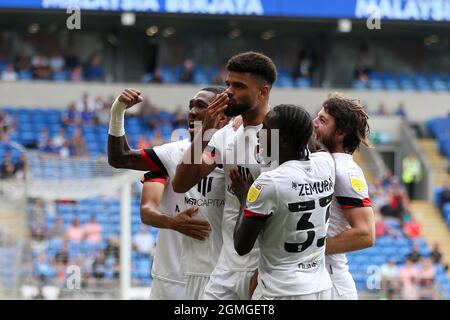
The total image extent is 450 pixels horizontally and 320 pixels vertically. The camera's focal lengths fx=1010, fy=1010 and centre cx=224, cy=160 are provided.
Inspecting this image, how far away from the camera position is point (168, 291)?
6879 mm

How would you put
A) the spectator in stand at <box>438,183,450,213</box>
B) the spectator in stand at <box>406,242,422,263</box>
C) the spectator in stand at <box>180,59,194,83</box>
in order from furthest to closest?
the spectator in stand at <box>180,59,194,83</box>
the spectator in stand at <box>438,183,450,213</box>
the spectator in stand at <box>406,242,422,263</box>

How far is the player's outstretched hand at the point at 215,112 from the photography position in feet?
18.4

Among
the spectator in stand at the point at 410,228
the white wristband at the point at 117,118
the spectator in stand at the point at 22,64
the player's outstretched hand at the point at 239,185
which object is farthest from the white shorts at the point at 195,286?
the spectator in stand at the point at 22,64

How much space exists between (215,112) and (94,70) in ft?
73.6

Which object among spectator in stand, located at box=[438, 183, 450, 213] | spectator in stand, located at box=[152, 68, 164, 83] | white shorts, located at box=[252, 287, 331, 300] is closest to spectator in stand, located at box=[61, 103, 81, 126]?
spectator in stand, located at box=[152, 68, 164, 83]

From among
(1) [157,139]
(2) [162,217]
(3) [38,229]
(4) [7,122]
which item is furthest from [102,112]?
(2) [162,217]

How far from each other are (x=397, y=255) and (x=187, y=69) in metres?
10.3

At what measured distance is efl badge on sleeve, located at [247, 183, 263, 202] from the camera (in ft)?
17.5

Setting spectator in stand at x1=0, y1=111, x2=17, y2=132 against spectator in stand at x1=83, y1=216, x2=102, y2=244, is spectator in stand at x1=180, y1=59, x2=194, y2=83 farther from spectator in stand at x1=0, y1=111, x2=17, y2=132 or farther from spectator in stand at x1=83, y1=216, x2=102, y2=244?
spectator in stand at x1=83, y1=216, x2=102, y2=244

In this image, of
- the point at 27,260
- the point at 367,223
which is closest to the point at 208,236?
the point at 367,223

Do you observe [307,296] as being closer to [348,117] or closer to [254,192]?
[254,192]

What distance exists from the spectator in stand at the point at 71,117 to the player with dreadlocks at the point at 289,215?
1947 centimetres

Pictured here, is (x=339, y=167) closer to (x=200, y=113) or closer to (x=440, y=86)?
(x=200, y=113)

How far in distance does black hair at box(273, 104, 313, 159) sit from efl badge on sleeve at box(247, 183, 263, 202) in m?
0.31
